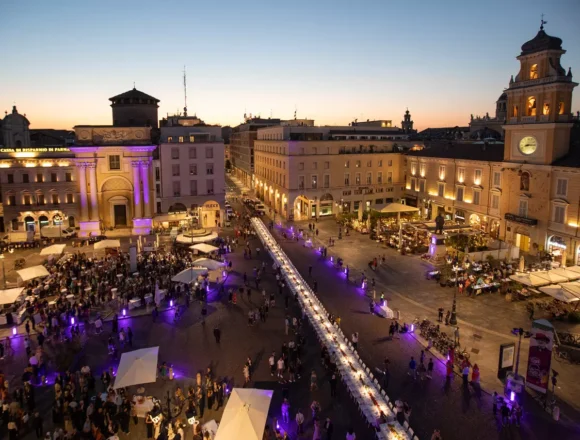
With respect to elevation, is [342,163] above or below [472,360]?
above

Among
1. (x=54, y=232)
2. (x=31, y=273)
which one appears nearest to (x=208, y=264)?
(x=31, y=273)

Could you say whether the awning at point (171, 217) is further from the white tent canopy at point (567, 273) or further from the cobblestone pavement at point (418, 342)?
the white tent canopy at point (567, 273)

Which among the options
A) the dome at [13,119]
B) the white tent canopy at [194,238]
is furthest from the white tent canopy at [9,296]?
the dome at [13,119]

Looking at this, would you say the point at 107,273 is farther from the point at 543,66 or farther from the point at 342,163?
the point at 543,66

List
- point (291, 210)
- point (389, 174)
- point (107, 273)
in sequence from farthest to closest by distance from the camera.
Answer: point (389, 174) → point (291, 210) → point (107, 273)

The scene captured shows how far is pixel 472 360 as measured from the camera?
24562mm

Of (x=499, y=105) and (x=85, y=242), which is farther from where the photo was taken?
(x=499, y=105)

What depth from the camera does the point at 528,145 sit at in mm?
44938

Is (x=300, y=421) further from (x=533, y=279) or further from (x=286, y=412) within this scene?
(x=533, y=279)

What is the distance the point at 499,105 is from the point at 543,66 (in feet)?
219

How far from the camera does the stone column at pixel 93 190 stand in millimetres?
56034

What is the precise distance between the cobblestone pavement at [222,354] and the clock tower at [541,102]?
29.2 meters

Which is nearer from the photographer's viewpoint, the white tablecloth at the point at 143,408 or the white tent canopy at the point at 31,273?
the white tablecloth at the point at 143,408

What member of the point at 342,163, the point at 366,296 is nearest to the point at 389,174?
the point at 342,163
